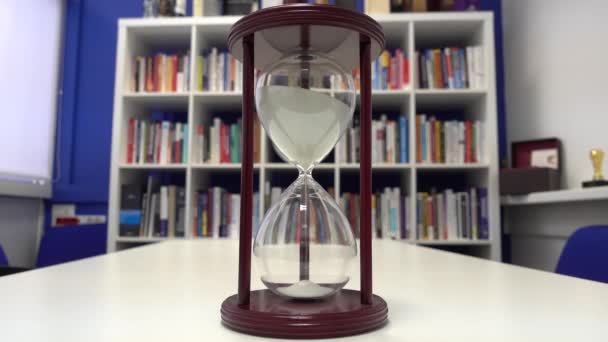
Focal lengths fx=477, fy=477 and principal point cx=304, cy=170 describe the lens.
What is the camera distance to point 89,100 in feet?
10.3

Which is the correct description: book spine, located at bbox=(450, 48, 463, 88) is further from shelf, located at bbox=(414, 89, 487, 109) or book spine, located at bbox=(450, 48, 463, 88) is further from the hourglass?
the hourglass

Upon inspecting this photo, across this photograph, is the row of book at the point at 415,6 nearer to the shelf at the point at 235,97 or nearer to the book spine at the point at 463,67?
the book spine at the point at 463,67

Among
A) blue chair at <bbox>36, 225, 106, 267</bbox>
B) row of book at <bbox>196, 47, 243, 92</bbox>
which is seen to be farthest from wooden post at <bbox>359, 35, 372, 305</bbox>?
blue chair at <bbox>36, 225, 106, 267</bbox>

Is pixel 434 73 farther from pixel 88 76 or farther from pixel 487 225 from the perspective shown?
pixel 88 76

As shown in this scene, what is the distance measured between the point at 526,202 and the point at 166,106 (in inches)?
83.5

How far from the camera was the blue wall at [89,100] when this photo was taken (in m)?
3.08

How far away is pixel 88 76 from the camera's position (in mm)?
3145

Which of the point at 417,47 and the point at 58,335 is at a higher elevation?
the point at 417,47

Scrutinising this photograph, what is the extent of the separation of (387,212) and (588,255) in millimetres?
1455

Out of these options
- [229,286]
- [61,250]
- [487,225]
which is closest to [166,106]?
[61,250]

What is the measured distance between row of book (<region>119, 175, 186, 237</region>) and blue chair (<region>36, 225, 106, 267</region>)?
0.20 meters

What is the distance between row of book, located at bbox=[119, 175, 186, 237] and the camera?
2.67m

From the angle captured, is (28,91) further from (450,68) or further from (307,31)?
(307,31)

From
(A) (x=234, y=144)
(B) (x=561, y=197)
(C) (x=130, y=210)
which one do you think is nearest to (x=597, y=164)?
(B) (x=561, y=197)
